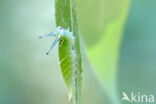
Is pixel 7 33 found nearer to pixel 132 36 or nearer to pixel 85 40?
pixel 132 36

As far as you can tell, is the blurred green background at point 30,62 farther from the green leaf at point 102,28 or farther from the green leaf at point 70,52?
the green leaf at point 70,52

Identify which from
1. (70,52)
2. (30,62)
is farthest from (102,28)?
(30,62)

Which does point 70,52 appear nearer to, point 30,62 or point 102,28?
point 102,28

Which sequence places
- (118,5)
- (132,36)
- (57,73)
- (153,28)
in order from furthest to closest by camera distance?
(57,73), (132,36), (153,28), (118,5)

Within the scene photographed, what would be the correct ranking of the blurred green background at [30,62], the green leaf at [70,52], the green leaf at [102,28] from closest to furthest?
1. the green leaf at [70,52]
2. the green leaf at [102,28]
3. the blurred green background at [30,62]

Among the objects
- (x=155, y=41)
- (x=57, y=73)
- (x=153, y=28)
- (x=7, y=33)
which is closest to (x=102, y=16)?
(x=153, y=28)

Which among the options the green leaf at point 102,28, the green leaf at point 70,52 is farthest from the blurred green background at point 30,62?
the green leaf at point 70,52
